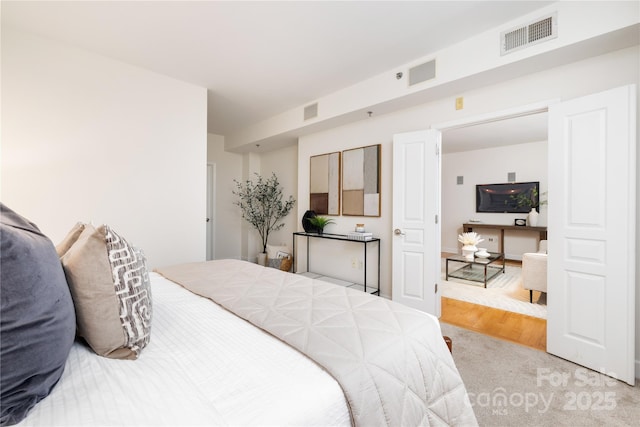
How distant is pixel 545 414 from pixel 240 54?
358 centimetres

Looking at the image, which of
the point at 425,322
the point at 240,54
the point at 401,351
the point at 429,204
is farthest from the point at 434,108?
the point at 401,351

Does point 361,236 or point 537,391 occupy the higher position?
point 361,236

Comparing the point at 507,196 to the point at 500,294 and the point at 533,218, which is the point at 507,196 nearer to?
the point at 533,218

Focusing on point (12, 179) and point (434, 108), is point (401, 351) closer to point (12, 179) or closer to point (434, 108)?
point (434, 108)

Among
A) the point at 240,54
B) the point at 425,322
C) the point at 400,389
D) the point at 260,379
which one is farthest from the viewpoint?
the point at 240,54

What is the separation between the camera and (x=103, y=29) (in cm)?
237

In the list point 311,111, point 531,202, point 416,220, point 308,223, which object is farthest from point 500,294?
point 311,111

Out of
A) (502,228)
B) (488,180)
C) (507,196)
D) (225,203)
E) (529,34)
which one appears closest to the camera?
(529,34)

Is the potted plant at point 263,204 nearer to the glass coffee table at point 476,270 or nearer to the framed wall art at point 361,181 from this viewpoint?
the framed wall art at point 361,181

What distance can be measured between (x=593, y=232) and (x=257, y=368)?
250cm

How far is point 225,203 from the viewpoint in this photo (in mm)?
5641

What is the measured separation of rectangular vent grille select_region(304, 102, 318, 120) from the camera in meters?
3.85

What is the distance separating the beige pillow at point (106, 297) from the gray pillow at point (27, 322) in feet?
0.33

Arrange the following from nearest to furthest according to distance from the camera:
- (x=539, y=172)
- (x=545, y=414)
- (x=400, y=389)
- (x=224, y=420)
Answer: (x=224, y=420) → (x=400, y=389) → (x=545, y=414) → (x=539, y=172)
